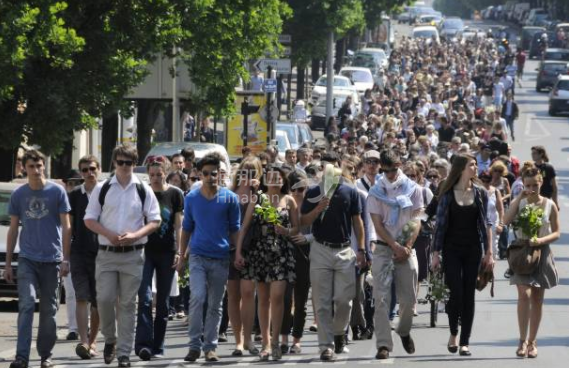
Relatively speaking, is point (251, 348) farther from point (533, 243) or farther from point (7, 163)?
point (7, 163)

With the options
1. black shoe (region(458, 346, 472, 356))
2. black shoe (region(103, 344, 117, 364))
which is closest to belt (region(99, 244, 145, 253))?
black shoe (region(103, 344, 117, 364))

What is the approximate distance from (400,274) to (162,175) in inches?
89.1

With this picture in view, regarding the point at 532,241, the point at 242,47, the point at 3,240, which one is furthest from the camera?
the point at 242,47

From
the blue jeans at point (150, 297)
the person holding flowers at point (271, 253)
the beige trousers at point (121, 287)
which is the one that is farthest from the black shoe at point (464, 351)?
the beige trousers at point (121, 287)

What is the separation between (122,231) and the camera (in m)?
13.6

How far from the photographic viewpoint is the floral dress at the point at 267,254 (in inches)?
572

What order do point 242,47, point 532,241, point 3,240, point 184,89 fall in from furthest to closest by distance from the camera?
point 184,89 < point 242,47 < point 3,240 < point 532,241

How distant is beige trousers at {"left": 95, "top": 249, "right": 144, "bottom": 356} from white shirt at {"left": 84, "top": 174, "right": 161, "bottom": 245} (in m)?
0.15

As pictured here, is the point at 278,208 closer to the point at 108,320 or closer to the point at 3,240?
the point at 108,320

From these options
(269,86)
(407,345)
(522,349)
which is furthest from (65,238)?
(269,86)

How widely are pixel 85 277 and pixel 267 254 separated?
167 cm

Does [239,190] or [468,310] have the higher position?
→ [239,190]

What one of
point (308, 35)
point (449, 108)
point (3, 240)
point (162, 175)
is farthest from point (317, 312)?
point (308, 35)

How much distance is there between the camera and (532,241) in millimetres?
14891
